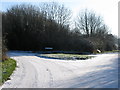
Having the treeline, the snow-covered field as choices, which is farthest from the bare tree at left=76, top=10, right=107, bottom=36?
the snow-covered field

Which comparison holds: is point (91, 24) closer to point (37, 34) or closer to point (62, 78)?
point (37, 34)

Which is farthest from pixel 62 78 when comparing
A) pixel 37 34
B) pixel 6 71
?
pixel 37 34

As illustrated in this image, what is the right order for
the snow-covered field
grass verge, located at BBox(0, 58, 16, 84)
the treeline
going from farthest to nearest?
the treeline → grass verge, located at BBox(0, 58, 16, 84) → the snow-covered field

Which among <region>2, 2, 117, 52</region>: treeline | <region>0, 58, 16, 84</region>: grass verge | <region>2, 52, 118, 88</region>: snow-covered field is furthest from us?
<region>2, 2, 117, 52</region>: treeline

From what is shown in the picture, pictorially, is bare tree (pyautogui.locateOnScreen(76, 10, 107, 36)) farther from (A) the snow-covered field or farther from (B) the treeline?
(A) the snow-covered field

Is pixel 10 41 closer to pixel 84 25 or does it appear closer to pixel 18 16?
pixel 18 16

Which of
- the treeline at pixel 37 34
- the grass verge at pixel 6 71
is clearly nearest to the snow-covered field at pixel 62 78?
the grass verge at pixel 6 71

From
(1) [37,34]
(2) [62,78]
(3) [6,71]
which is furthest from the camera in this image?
(1) [37,34]

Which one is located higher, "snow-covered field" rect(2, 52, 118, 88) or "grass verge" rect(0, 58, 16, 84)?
"grass verge" rect(0, 58, 16, 84)

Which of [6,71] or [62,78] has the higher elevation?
[6,71]

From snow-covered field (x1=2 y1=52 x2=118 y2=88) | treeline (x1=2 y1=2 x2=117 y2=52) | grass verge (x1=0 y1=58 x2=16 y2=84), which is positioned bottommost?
snow-covered field (x1=2 y1=52 x2=118 y2=88)

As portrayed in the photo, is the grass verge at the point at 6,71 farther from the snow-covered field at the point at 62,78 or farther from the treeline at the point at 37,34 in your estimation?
the treeline at the point at 37,34

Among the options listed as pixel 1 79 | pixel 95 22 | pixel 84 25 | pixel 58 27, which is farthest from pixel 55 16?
pixel 1 79

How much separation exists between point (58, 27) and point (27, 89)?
30995 mm
